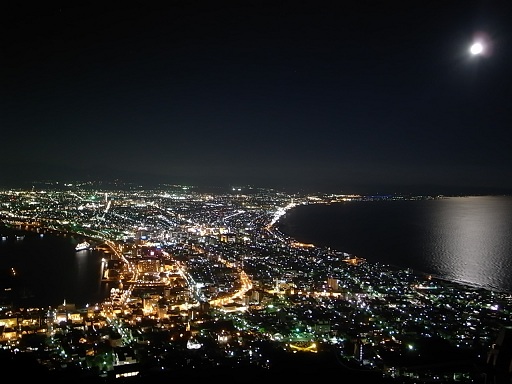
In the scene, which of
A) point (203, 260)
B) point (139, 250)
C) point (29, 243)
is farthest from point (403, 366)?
point (29, 243)

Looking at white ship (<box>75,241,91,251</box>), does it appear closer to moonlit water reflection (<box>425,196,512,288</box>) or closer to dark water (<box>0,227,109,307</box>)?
dark water (<box>0,227,109,307</box>)

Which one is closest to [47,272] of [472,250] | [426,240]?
[472,250]

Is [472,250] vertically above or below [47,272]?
above

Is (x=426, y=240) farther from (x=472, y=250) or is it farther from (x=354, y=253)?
(x=354, y=253)

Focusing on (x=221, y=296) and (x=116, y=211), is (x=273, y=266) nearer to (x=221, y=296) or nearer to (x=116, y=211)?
(x=221, y=296)

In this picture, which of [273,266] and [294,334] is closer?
[294,334]

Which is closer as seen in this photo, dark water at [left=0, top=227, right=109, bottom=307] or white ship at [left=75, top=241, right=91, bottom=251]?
dark water at [left=0, top=227, right=109, bottom=307]

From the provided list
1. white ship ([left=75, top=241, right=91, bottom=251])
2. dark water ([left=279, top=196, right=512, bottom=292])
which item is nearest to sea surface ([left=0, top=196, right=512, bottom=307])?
dark water ([left=279, top=196, right=512, bottom=292])
